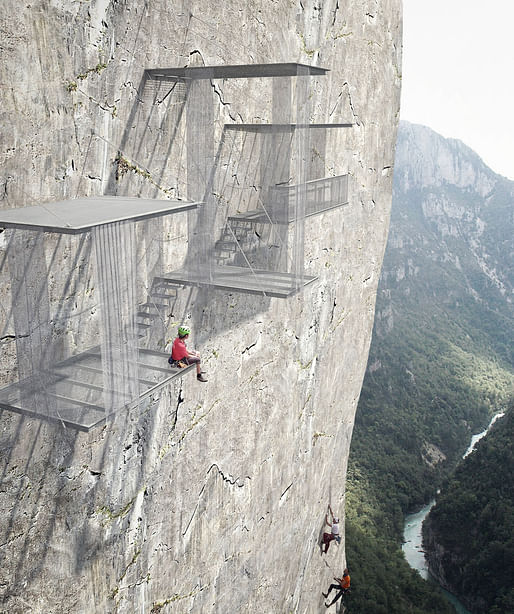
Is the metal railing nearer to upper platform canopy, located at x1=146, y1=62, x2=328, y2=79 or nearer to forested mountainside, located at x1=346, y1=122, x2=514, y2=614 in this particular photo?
upper platform canopy, located at x1=146, y1=62, x2=328, y2=79

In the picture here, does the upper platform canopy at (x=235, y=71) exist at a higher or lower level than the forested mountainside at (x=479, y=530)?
higher

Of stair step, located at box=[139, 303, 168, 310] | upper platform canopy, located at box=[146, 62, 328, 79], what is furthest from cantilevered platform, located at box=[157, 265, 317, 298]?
upper platform canopy, located at box=[146, 62, 328, 79]

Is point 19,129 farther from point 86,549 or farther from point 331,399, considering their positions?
point 331,399

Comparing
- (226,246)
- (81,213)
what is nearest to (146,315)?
(226,246)

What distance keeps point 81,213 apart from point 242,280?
1.72 meters

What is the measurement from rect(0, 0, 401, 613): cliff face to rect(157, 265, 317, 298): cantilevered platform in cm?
30

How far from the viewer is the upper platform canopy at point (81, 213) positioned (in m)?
2.84

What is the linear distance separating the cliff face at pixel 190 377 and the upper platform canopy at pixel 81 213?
0.25 m

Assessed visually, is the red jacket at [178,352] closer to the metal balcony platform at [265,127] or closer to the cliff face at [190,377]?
the cliff face at [190,377]

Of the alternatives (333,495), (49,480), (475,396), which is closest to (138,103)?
(49,480)

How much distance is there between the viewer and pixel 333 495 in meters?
10.4

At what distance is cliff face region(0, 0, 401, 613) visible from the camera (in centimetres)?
363

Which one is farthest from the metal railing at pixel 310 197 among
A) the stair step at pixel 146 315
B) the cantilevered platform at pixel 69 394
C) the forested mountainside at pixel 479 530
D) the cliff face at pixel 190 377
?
the forested mountainside at pixel 479 530

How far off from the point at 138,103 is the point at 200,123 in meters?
0.48
